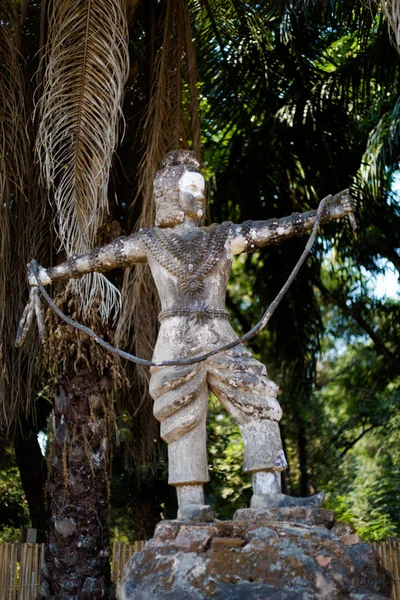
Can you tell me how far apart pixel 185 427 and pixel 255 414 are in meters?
0.37

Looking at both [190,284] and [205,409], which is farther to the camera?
[190,284]

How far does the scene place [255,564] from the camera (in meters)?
4.37

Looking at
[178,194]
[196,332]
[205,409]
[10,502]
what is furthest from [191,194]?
[10,502]

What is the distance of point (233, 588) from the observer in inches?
169

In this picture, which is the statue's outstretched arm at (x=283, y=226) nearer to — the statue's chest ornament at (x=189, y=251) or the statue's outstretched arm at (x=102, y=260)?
the statue's chest ornament at (x=189, y=251)

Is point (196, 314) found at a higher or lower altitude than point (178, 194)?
lower

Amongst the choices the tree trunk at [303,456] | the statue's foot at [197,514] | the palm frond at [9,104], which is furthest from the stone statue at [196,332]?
the tree trunk at [303,456]

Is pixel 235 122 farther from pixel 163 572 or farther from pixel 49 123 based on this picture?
pixel 163 572

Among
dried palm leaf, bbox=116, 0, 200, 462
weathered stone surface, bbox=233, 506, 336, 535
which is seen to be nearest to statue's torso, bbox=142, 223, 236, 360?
weathered stone surface, bbox=233, 506, 336, 535

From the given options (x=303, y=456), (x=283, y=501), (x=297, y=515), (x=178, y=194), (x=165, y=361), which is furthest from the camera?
(x=303, y=456)

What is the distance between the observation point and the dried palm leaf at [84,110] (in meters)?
7.00

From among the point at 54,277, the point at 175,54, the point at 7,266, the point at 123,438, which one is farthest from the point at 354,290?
the point at 54,277

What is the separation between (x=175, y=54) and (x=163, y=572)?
16.7 ft

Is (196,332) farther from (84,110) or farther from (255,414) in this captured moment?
(84,110)
